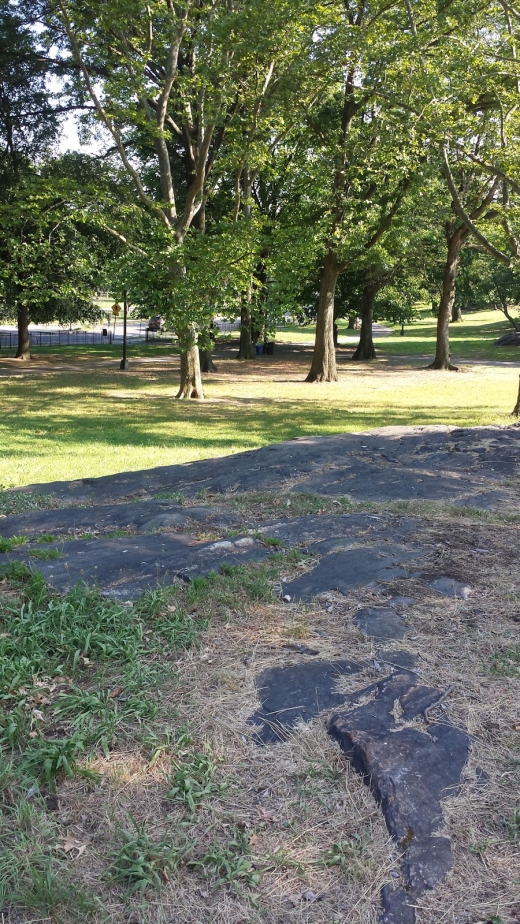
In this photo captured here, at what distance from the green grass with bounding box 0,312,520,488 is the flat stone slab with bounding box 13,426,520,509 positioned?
1265 mm

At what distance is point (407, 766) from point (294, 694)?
0.69 m

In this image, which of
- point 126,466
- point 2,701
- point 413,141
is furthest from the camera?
point 413,141

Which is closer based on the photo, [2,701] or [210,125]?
[2,701]

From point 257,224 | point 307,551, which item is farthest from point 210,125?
point 307,551

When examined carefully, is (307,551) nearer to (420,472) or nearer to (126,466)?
(420,472)

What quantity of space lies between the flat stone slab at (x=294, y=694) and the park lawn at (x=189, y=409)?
675 cm

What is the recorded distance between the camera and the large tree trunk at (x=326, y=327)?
86.2 feet

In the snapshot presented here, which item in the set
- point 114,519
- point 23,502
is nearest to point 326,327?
point 23,502

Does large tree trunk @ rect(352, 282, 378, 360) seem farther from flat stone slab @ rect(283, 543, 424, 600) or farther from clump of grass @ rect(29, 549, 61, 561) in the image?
clump of grass @ rect(29, 549, 61, 561)

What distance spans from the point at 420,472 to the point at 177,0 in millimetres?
12703

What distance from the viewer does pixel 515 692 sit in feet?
12.1

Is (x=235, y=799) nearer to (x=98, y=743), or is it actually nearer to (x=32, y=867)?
(x=98, y=743)

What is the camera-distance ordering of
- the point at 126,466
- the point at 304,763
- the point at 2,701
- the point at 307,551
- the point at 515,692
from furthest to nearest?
the point at 126,466
the point at 307,551
the point at 515,692
the point at 2,701
the point at 304,763

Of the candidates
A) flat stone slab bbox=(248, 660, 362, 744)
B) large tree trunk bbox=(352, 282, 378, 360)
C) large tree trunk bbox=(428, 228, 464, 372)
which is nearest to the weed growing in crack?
flat stone slab bbox=(248, 660, 362, 744)
